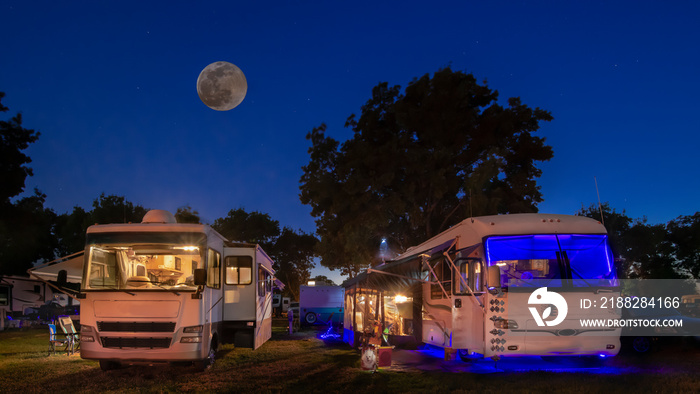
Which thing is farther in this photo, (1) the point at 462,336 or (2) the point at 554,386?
(1) the point at 462,336

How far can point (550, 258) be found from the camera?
10234 mm

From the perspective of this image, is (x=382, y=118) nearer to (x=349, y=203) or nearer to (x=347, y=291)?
(x=349, y=203)

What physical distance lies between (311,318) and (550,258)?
2248 cm

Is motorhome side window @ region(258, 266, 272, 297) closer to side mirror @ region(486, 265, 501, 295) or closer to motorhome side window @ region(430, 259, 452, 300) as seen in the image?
motorhome side window @ region(430, 259, 452, 300)

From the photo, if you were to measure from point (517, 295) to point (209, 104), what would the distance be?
40.7 ft

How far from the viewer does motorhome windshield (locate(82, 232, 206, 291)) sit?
422 inches

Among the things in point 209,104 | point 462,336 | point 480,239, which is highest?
point 209,104

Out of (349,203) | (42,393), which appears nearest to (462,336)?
(42,393)

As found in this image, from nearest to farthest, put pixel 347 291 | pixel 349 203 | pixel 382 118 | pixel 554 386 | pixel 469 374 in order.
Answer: pixel 554 386, pixel 469 374, pixel 347 291, pixel 349 203, pixel 382 118

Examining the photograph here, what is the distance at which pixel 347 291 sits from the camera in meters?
19.8

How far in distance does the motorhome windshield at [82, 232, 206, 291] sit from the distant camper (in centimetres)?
1926

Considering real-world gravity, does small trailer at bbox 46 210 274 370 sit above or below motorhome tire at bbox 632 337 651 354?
above

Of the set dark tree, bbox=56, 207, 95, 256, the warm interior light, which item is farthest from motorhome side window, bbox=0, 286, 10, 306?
the warm interior light

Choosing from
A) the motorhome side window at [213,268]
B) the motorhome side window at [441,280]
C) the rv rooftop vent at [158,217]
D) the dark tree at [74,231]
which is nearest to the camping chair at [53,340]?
the rv rooftop vent at [158,217]
